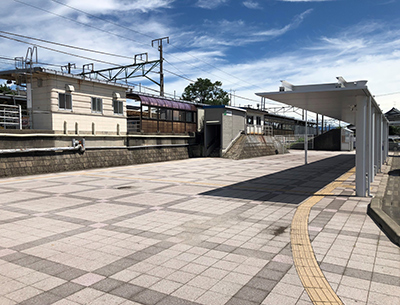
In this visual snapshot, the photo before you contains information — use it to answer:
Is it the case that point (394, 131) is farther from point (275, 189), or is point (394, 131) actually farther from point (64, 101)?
point (64, 101)

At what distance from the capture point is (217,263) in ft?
16.8

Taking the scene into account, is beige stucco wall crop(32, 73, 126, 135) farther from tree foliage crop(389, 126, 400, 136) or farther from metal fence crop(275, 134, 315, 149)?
tree foliage crop(389, 126, 400, 136)

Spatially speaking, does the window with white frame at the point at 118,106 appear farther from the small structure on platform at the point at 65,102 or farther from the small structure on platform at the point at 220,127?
the small structure on platform at the point at 220,127

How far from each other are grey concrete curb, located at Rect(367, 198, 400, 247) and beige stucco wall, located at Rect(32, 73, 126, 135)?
57.7 feet

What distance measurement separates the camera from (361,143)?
1044cm

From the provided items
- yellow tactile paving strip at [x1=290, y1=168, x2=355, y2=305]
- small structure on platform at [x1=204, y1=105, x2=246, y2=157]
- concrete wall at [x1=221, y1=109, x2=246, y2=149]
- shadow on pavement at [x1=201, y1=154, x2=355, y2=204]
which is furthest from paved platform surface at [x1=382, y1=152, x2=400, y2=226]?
small structure on platform at [x1=204, y1=105, x2=246, y2=157]

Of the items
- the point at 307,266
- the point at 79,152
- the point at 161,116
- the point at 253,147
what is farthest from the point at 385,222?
the point at 253,147

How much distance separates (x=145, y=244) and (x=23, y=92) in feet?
85.5

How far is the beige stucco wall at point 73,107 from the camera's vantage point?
19.4 meters

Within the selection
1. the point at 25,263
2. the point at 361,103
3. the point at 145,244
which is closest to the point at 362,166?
the point at 361,103

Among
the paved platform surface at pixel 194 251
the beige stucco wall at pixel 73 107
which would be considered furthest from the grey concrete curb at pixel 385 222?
the beige stucco wall at pixel 73 107

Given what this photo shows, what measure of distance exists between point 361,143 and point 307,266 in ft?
22.6

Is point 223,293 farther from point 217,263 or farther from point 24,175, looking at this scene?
point 24,175

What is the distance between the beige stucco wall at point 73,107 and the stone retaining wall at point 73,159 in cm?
158
